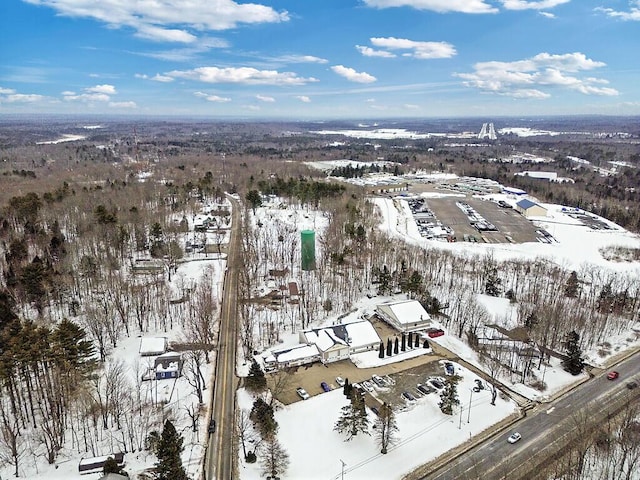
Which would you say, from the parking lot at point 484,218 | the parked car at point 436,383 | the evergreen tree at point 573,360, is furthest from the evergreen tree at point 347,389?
the parking lot at point 484,218

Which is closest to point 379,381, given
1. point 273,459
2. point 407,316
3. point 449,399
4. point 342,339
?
point 342,339

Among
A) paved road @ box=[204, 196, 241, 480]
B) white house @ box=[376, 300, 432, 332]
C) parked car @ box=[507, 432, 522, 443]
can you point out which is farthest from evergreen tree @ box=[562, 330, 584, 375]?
paved road @ box=[204, 196, 241, 480]

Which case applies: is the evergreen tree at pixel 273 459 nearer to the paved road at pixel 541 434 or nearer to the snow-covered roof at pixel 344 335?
the paved road at pixel 541 434

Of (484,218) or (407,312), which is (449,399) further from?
(484,218)

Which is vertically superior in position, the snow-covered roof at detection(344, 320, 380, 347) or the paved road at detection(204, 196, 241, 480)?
the snow-covered roof at detection(344, 320, 380, 347)

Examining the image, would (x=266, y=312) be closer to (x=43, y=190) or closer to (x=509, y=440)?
(x=509, y=440)

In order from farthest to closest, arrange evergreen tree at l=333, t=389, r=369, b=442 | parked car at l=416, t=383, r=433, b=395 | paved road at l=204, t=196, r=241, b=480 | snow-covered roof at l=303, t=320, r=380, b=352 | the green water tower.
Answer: the green water tower < snow-covered roof at l=303, t=320, r=380, b=352 < parked car at l=416, t=383, r=433, b=395 < evergreen tree at l=333, t=389, r=369, b=442 < paved road at l=204, t=196, r=241, b=480

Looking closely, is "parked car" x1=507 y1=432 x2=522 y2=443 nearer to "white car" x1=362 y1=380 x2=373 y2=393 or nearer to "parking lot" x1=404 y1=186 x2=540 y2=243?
"white car" x1=362 y1=380 x2=373 y2=393
